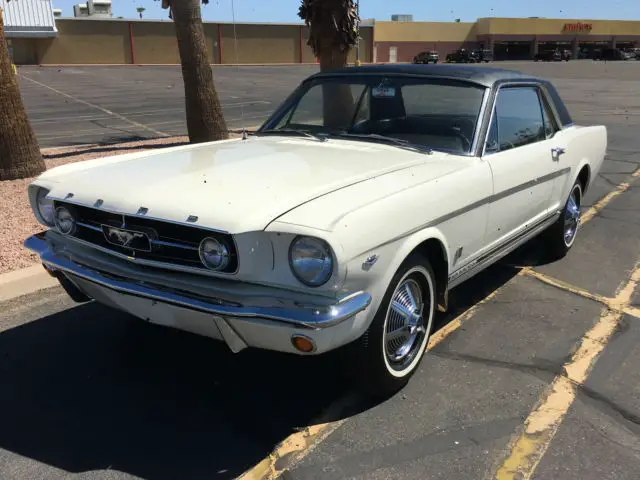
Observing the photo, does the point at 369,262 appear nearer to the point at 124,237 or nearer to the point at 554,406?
the point at 124,237

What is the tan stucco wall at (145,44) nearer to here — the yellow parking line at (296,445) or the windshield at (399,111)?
the windshield at (399,111)

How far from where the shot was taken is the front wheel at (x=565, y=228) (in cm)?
512

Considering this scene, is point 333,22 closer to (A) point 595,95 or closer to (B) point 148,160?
(B) point 148,160

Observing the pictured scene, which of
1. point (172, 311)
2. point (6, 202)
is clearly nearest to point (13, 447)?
point (172, 311)

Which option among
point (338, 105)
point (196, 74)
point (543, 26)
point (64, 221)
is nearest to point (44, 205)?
point (64, 221)

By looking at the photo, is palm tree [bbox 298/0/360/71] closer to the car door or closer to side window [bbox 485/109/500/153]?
the car door

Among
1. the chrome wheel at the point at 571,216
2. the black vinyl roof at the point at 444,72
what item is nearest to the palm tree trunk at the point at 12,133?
the black vinyl roof at the point at 444,72

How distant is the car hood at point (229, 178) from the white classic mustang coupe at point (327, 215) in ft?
0.04

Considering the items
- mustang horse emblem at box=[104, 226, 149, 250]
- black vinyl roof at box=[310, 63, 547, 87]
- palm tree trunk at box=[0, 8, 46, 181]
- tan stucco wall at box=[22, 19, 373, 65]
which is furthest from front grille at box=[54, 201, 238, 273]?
tan stucco wall at box=[22, 19, 373, 65]

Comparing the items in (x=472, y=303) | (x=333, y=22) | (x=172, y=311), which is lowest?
(x=472, y=303)

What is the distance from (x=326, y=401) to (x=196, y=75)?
767cm

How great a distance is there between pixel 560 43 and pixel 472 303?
84.2m

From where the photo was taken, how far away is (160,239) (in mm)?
2789

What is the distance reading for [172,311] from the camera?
270cm
